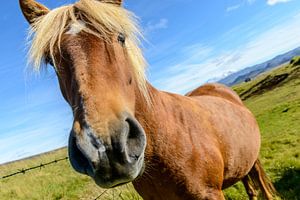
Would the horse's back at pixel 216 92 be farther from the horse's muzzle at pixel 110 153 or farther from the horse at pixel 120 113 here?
the horse's muzzle at pixel 110 153

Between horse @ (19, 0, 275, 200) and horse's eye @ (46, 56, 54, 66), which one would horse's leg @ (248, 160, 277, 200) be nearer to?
horse @ (19, 0, 275, 200)

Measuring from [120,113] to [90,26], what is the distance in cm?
99

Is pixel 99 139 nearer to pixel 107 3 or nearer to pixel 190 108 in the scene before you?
pixel 107 3

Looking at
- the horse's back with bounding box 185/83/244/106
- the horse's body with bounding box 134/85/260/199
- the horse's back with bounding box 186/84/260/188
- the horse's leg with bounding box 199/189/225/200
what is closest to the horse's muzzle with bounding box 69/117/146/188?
the horse's body with bounding box 134/85/260/199

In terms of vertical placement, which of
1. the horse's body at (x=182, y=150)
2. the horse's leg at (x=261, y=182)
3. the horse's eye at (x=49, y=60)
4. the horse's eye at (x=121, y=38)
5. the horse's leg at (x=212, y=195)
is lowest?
the horse's leg at (x=261, y=182)

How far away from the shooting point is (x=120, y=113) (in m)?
2.70

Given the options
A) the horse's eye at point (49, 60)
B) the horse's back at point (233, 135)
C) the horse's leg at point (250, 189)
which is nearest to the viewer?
the horse's eye at point (49, 60)

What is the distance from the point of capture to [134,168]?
2680 millimetres

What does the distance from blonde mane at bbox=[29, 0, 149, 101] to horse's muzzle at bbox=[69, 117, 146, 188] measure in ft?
3.14

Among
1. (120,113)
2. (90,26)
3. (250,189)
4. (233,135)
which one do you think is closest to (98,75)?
(120,113)

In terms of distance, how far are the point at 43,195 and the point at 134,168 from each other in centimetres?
756

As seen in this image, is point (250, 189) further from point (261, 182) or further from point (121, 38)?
point (121, 38)

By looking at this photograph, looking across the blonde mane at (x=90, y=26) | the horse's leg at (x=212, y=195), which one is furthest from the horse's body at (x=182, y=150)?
the blonde mane at (x=90, y=26)

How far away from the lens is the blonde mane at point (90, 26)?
3.30 meters
